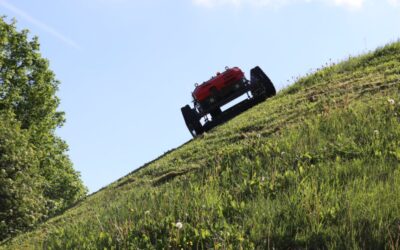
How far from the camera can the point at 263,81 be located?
664 inches

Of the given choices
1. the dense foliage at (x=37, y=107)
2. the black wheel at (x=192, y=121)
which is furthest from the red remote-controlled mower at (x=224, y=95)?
the dense foliage at (x=37, y=107)

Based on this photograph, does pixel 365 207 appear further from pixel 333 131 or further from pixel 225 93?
pixel 225 93

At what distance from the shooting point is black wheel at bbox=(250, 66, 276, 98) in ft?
55.1

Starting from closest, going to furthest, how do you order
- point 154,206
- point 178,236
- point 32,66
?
point 178,236 < point 154,206 < point 32,66

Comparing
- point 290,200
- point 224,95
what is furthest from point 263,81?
point 290,200

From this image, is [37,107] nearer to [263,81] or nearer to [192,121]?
[192,121]

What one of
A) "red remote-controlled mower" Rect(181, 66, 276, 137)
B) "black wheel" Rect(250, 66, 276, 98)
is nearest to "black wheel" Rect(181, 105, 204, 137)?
"red remote-controlled mower" Rect(181, 66, 276, 137)

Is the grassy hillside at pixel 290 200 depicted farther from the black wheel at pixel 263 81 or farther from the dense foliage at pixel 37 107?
the dense foliage at pixel 37 107

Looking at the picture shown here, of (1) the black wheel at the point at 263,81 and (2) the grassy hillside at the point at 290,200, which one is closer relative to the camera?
(2) the grassy hillside at the point at 290,200

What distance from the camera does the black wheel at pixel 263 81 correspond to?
55.1 feet


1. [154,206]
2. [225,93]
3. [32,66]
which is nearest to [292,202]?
[154,206]

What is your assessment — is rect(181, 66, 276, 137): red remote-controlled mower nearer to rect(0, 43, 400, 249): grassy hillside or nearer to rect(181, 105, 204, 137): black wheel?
rect(181, 105, 204, 137): black wheel

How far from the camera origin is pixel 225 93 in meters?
16.5

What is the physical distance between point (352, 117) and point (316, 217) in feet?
11.5
